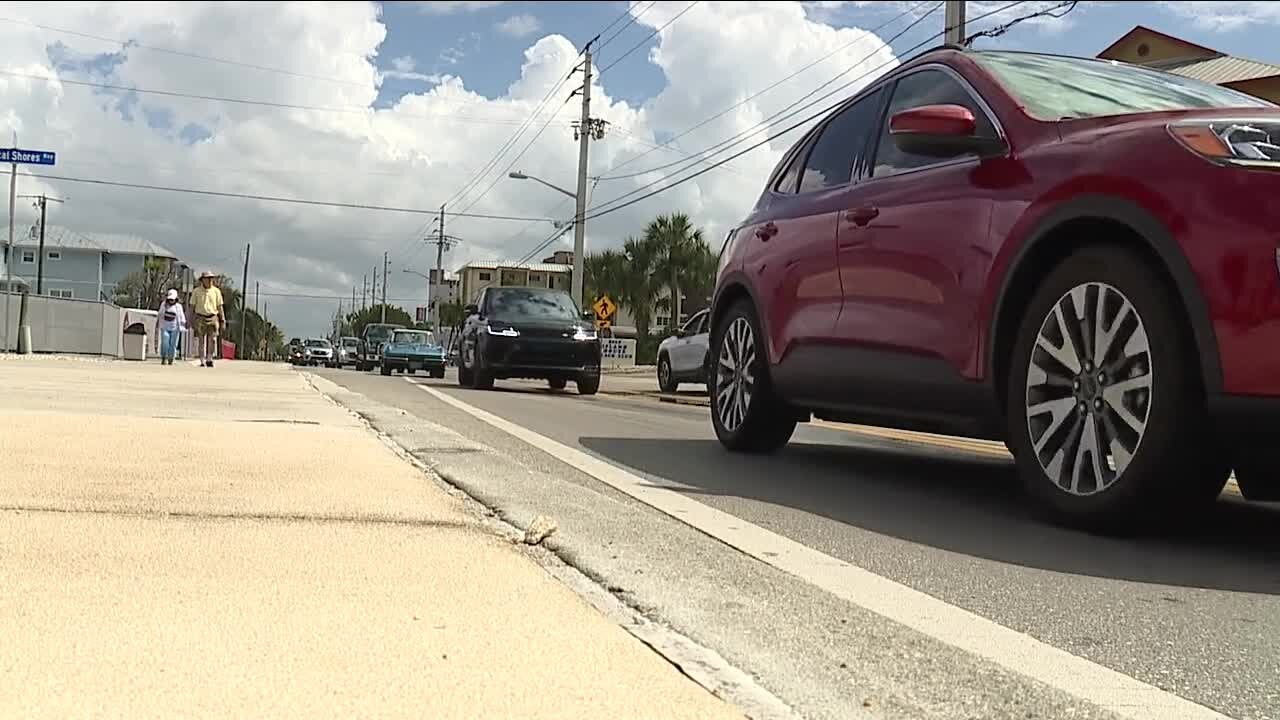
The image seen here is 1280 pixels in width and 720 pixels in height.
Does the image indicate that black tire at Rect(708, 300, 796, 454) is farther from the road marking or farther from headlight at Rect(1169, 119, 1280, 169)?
headlight at Rect(1169, 119, 1280, 169)

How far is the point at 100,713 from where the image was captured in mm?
2061

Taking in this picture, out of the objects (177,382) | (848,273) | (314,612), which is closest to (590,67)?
(177,382)

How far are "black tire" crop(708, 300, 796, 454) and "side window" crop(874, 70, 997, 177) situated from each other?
4.25 feet

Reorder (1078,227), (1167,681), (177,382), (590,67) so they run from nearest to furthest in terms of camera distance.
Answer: (1167,681), (1078,227), (177,382), (590,67)

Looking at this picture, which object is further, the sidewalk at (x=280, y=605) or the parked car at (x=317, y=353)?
the parked car at (x=317, y=353)

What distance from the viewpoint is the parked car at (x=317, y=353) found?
62156 mm

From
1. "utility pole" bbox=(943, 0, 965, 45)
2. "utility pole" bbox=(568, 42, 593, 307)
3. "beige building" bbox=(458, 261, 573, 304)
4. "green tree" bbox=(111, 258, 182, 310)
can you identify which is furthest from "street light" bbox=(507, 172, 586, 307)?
"beige building" bbox=(458, 261, 573, 304)

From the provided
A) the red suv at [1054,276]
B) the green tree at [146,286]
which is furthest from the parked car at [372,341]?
the green tree at [146,286]

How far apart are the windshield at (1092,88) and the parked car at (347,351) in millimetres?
49614

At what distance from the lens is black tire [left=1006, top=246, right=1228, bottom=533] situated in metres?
3.72

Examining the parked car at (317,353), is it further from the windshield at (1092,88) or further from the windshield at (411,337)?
the windshield at (1092,88)

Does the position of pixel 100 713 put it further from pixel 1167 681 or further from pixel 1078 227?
pixel 1078 227

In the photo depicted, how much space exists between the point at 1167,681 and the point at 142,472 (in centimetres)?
356

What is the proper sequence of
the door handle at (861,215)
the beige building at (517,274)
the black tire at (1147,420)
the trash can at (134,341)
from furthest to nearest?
the beige building at (517,274) < the trash can at (134,341) < the door handle at (861,215) < the black tire at (1147,420)
